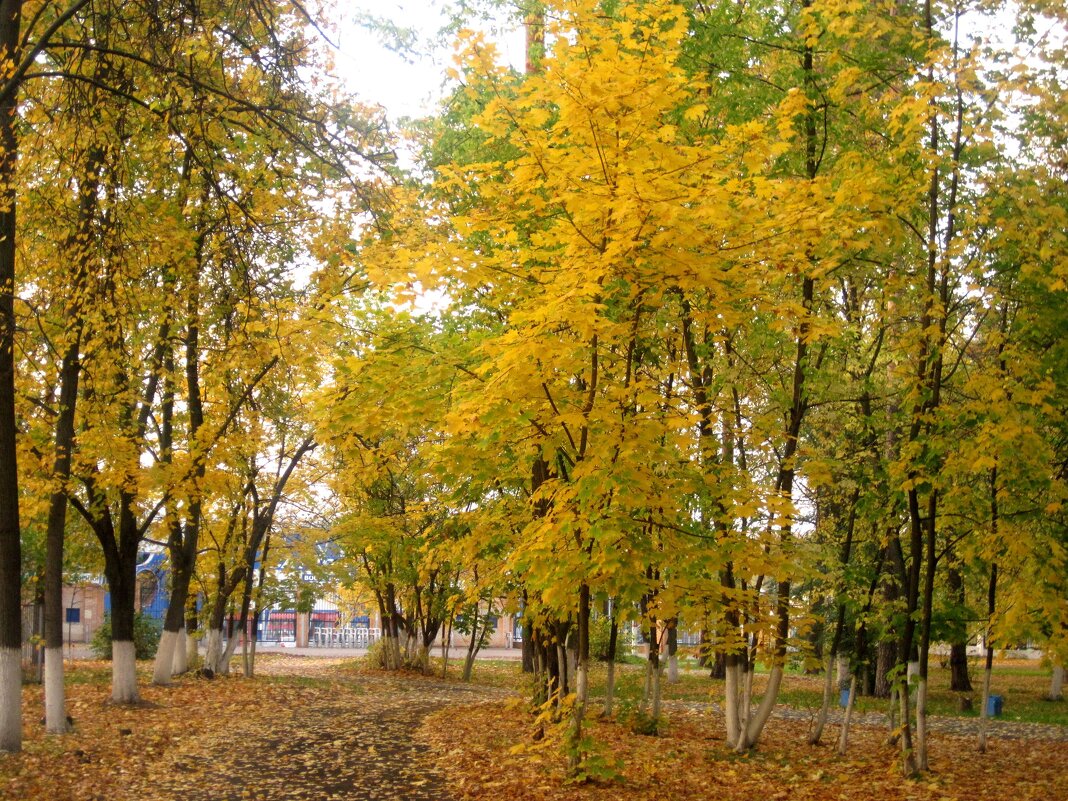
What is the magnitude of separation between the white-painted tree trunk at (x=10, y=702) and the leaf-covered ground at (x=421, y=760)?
0.23 m

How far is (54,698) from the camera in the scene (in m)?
10.2

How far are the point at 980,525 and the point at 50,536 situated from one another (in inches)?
398

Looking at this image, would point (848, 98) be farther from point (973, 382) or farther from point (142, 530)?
point (142, 530)

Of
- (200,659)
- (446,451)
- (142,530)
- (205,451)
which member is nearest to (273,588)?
(200,659)

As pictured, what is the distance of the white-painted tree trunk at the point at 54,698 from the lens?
1018 cm

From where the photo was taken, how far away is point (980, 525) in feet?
29.5

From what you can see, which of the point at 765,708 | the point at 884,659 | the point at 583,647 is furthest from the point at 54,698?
the point at 884,659

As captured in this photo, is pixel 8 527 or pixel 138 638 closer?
pixel 8 527

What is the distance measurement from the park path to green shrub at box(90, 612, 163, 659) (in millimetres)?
12672

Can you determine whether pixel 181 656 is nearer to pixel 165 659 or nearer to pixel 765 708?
pixel 165 659

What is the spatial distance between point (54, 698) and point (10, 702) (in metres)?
1.54

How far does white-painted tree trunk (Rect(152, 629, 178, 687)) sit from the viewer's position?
16281 mm

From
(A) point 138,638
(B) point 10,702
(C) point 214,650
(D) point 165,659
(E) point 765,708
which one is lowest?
(A) point 138,638

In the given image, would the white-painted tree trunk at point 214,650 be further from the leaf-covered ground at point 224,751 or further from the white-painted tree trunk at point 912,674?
the white-painted tree trunk at point 912,674
